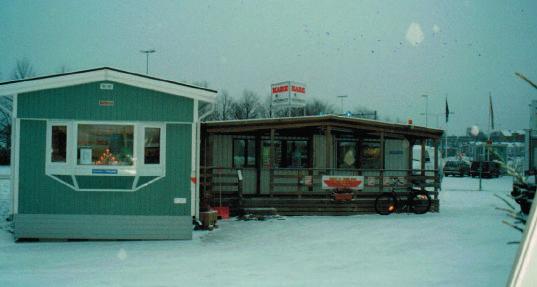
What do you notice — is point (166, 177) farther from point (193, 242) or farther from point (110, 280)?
point (110, 280)

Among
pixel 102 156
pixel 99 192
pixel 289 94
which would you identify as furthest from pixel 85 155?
pixel 289 94

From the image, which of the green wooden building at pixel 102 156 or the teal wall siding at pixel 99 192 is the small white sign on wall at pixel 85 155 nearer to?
the green wooden building at pixel 102 156

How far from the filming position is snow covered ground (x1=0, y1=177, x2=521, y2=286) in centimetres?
782

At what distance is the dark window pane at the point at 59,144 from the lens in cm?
1119

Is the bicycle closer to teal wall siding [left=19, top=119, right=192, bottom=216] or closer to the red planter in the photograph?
the red planter

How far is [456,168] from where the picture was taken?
44938 mm

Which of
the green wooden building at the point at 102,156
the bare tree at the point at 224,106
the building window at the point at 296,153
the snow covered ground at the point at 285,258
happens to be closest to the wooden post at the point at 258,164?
the building window at the point at 296,153

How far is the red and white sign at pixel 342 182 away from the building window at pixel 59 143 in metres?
7.82

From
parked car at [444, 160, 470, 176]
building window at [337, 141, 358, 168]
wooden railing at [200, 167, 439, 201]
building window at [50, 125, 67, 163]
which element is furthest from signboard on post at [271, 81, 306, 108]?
parked car at [444, 160, 470, 176]

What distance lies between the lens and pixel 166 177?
11469mm

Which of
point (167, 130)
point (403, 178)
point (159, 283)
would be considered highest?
point (167, 130)

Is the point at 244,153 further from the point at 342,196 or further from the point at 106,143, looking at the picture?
the point at 106,143

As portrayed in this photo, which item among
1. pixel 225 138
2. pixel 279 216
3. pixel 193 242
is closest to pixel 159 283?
pixel 193 242

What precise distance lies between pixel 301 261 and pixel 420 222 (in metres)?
6.42
